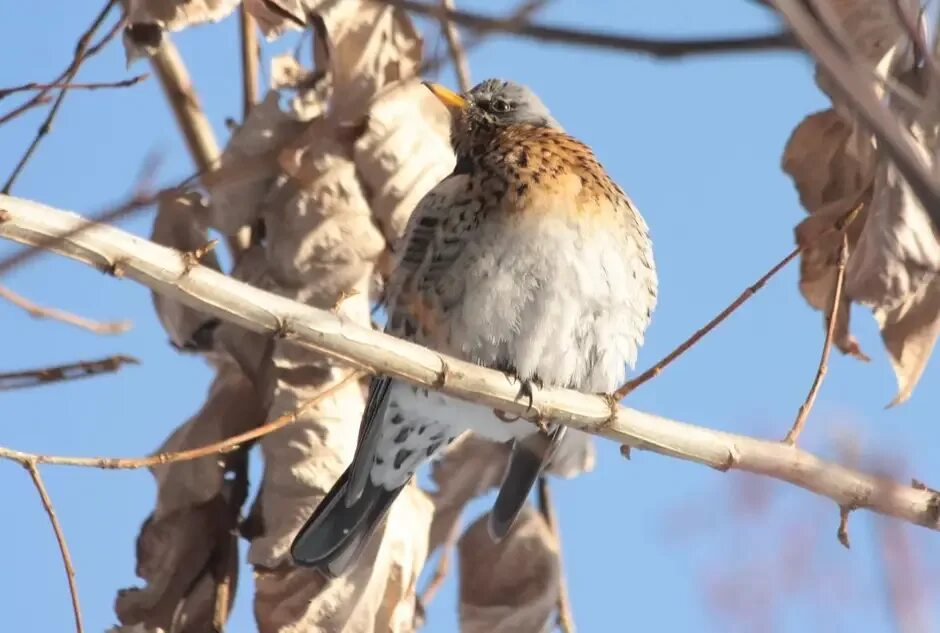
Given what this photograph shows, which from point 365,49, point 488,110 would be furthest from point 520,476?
point 365,49

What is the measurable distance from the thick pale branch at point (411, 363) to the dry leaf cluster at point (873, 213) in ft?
1.58

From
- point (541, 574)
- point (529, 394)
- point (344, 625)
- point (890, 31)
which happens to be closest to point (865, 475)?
point (529, 394)

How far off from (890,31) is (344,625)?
219 centimetres

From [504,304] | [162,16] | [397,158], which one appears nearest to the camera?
[162,16]

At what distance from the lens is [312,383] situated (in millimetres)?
4020

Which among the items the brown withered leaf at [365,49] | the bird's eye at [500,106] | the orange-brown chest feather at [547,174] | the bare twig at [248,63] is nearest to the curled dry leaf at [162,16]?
the brown withered leaf at [365,49]

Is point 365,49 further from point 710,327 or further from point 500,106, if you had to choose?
point 710,327

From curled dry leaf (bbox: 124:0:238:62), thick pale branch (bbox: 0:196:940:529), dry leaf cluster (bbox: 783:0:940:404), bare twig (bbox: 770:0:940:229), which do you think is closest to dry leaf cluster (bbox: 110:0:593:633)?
curled dry leaf (bbox: 124:0:238:62)

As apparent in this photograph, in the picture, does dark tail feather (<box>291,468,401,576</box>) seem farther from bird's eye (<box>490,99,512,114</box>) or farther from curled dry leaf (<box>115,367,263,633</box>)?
bird's eye (<box>490,99,512,114</box>)

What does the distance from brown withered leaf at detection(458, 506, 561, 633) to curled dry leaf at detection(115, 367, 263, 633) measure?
0.80 m

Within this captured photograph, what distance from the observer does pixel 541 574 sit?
4312mm

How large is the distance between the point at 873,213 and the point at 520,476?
150 cm

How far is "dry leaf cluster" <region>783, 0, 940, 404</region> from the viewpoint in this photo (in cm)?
314

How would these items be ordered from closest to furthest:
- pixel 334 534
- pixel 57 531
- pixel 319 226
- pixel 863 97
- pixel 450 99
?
pixel 863 97 < pixel 57 531 < pixel 334 534 < pixel 319 226 < pixel 450 99
